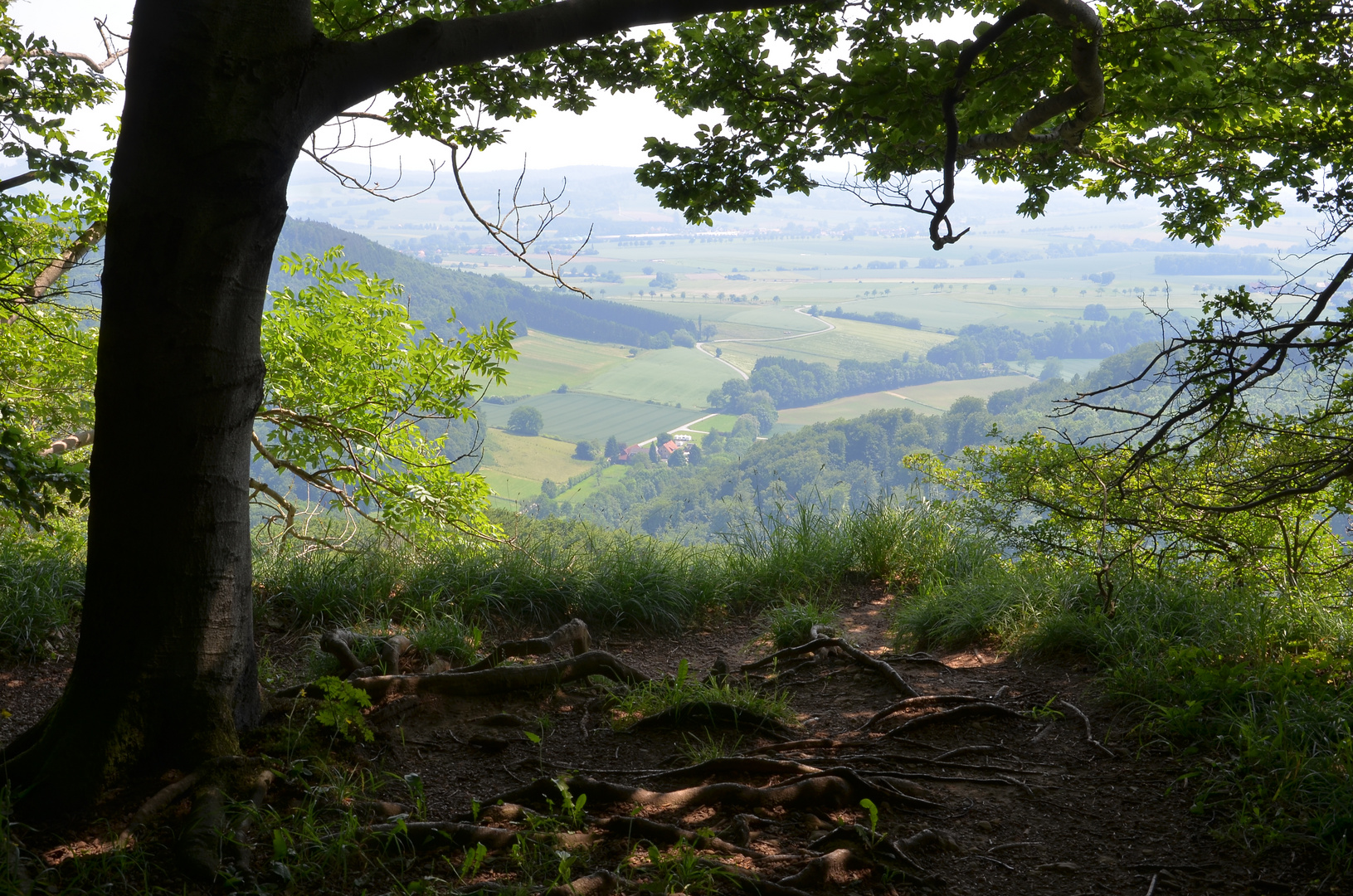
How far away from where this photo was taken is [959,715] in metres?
3.88

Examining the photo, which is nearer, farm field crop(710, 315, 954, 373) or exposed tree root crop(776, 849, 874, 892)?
exposed tree root crop(776, 849, 874, 892)

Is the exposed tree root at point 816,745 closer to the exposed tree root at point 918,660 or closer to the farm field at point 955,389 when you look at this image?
the exposed tree root at point 918,660

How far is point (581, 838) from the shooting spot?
259cm

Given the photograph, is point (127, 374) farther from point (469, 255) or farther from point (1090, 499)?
point (469, 255)

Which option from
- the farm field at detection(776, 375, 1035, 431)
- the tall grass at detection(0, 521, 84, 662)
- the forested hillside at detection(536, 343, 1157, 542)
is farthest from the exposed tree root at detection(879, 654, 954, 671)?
the farm field at detection(776, 375, 1035, 431)

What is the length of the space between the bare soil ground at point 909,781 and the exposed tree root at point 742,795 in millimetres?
19

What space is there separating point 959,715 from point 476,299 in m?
56.8

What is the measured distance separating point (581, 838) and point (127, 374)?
A: 198 cm

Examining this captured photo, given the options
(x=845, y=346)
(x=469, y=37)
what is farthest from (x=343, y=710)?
(x=845, y=346)

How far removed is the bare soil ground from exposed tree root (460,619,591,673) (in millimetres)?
370

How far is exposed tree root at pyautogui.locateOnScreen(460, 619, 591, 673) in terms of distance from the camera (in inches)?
167

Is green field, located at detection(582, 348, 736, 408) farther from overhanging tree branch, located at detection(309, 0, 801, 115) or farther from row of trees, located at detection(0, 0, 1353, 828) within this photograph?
overhanging tree branch, located at detection(309, 0, 801, 115)

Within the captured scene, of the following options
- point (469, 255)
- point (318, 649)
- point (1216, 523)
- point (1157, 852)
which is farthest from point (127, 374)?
point (469, 255)

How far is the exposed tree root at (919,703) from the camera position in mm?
3881
